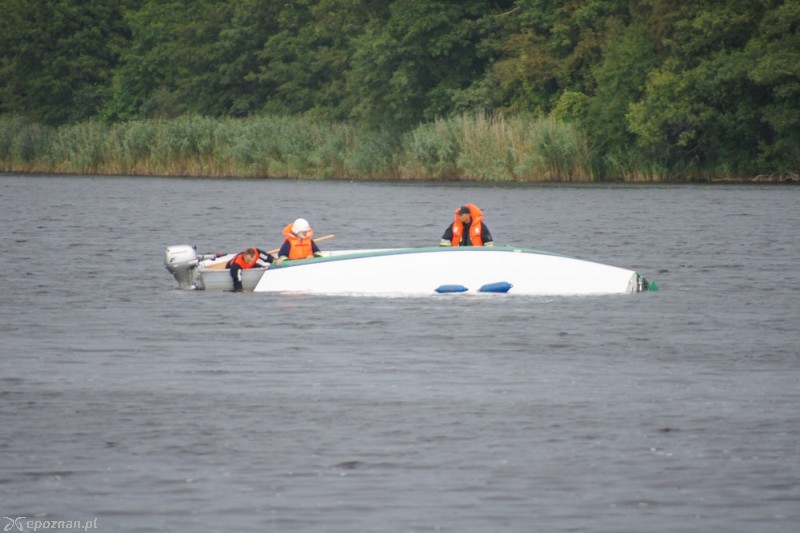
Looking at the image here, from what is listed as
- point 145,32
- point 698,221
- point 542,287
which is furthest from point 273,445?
point 145,32

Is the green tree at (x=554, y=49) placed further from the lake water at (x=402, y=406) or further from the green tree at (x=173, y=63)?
the lake water at (x=402, y=406)

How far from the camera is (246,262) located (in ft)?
79.8

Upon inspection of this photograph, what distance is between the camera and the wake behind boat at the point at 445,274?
76.3 feet

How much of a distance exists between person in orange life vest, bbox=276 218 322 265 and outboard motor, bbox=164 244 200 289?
1.48 meters

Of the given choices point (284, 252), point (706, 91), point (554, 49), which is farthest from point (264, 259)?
point (554, 49)

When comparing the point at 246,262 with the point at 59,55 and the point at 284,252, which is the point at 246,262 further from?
the point at 59,55

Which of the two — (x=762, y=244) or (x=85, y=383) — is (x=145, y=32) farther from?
(x=85, y=383)

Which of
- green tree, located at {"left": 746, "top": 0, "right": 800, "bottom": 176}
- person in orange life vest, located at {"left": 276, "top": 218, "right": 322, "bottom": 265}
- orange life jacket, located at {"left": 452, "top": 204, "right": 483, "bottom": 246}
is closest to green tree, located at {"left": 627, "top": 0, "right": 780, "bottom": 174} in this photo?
green tree, located at {"left": 746, "top": 0, "right": 800, "bottom": 176}

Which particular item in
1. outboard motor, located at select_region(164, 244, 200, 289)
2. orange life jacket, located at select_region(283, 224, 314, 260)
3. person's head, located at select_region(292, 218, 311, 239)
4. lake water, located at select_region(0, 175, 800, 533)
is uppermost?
person's head, located at select_region(292, 218, 311, 239)

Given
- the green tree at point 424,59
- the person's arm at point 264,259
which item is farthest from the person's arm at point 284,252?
the green tree at point 424,59

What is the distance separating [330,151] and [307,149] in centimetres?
155

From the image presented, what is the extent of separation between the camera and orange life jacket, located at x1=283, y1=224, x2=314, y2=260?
23.8 meters

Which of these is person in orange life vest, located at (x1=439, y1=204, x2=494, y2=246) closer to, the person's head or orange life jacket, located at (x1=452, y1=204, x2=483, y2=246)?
orange life jacket, located at (x1=452, y1=204, x2=483, y2=246)

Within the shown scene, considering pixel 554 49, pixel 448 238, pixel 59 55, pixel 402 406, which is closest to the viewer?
pixel 402 406
